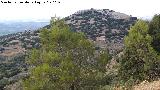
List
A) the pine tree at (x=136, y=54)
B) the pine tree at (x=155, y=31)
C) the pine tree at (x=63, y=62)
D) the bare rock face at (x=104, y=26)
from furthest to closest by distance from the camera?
the bare rock face at (x=104, y=26)
the pine tree at (x=155, y=31)
the pine tree at (x=136, y=54)
the pine tree at (x=63, y=62)

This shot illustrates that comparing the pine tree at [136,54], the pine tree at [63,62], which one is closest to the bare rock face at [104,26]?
the pine tree at [136,54]

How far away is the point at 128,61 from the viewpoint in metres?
39.0

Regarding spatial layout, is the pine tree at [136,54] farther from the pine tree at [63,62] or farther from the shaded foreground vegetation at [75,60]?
the pine tree at [63,62]

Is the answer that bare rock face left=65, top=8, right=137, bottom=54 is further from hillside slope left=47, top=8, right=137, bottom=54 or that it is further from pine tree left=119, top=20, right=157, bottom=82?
pine tree left=119, top=20, right=157, bottom=82

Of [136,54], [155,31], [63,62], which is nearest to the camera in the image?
[63,62]

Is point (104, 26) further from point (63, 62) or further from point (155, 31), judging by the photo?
point (63, 62)

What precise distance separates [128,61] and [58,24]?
8.38 m

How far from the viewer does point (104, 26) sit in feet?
561

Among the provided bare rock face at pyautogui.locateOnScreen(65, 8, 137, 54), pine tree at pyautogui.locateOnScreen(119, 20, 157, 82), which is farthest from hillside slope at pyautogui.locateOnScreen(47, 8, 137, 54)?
pine tree at pyautogui.locateOnScreen(119, 20, 157, 82)

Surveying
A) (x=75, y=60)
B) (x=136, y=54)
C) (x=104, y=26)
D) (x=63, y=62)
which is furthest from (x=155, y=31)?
(x=104, y=26)

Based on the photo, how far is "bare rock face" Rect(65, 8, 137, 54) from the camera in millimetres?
143125

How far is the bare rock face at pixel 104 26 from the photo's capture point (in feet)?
470

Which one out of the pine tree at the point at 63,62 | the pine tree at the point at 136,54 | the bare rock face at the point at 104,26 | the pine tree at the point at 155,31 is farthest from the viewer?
the bare rock face at the point at 104,26

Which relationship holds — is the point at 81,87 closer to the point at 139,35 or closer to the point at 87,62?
the point at 87,62
